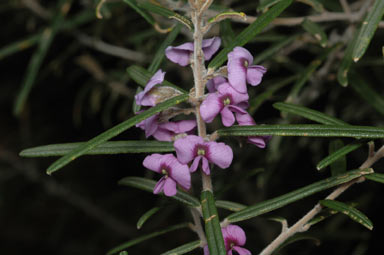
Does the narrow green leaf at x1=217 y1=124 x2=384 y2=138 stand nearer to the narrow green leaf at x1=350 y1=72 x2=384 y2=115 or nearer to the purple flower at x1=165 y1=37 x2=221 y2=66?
the purple flower at x1=165 y1=37 x2=221 y2=66

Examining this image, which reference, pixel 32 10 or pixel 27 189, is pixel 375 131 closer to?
pixel 32 10

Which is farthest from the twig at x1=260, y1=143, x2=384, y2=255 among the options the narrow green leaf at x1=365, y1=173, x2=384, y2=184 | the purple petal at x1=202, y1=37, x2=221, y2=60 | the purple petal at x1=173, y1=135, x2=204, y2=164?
the purple petal at x1=202, y1=37, x2=221, y2=60

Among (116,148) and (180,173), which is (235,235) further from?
(116,148)

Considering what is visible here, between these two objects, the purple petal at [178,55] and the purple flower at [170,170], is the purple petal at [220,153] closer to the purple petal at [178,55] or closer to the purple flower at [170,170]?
the purple flower at [170,170]

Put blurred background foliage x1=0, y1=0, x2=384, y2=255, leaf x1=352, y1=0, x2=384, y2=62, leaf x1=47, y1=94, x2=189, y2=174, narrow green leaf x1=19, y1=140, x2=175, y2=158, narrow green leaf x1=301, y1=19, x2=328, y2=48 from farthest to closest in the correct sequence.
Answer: blurred background foliage x1=0, y1=0, x2=384, y2=255
narrow green leaf x1=301, y1=19, x2=328, y2=48
leaf x1=352, y1=0, x2=384, y2=62
narrow green leaf x1=19, y1=140, x2=175, y2=158
leaf x1=47, y1=94, x2=189, y2=174

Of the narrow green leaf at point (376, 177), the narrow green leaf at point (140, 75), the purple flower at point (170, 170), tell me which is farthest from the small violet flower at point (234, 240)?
the narrow green leaf at point (140, 75)

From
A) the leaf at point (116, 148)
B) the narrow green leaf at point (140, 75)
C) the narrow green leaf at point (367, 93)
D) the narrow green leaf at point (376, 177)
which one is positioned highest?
the narrow green leaf at point (367, 93)
